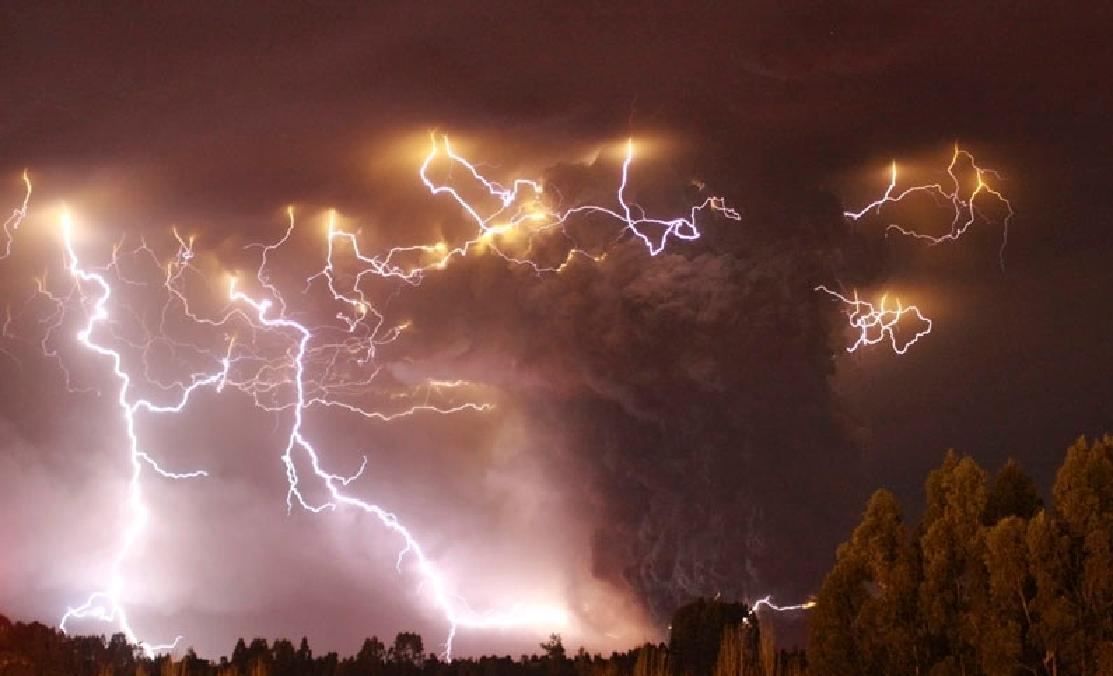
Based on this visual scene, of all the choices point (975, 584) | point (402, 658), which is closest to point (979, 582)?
point (975, 584)

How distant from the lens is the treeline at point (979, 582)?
14180 mm

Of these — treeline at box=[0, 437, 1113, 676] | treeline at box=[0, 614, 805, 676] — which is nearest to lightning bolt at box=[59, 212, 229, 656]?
treeline at box=[0, 614, 805, 676]

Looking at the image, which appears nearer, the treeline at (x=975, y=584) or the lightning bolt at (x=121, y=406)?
the treeline at (x=975, y=584)

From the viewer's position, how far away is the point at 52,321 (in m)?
30.2

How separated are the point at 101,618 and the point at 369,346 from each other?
26.5ft

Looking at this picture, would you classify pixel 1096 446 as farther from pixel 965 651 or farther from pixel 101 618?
pixel 101 618

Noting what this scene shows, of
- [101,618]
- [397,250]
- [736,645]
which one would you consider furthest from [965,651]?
[101,618]

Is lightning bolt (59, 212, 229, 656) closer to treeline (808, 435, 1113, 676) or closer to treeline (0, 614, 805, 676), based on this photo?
treeline (0, 614, 805, 676)

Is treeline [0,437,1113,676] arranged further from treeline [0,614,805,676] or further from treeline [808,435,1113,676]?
treeline [0,614,805,676]

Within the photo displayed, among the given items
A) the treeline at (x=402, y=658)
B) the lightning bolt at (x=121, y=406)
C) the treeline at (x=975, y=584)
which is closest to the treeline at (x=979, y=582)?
the treeline at (x=975, y=584)

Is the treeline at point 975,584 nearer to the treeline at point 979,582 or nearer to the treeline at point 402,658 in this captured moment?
the treeline at point 979,582

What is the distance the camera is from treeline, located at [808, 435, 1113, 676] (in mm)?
14180

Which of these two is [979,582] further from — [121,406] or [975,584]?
[121,406]

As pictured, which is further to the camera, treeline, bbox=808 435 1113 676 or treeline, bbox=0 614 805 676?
treeline, bbox=0 614 805 676
